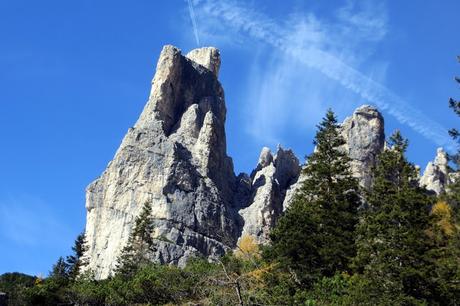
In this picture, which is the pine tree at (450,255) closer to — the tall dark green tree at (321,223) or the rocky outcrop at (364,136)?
the tall dark green tree at (321,223)

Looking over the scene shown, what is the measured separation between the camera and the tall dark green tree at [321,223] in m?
31.2

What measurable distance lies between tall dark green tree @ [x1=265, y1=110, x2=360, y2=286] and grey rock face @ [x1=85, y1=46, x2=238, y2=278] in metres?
41.9

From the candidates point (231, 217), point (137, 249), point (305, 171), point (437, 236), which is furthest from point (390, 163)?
point (231, 217)

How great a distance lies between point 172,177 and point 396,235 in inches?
2620

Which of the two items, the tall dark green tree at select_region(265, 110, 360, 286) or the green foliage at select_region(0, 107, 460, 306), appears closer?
the green foliage at select_region(0, 107, 460, 306)

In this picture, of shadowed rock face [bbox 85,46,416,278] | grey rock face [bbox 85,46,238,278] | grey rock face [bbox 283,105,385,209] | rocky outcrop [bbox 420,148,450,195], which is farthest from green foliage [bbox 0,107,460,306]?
rocky outcrop [bbox 420,148,450,195]

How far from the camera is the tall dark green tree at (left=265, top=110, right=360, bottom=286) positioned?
31.2m

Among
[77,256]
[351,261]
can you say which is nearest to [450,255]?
[351,261]

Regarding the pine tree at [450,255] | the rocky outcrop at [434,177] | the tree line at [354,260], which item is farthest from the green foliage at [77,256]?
the rocky outcrop at [434,177]

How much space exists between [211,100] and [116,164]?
74.2 ft

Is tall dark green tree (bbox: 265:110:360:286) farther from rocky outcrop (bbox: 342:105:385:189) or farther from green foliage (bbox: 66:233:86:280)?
rocky outcrop (bbox: 342:105:385:189)

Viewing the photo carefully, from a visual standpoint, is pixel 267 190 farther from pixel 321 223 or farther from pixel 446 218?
pixel 446 218

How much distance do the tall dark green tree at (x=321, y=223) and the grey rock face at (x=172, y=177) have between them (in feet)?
137

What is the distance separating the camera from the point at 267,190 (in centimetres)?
9494
